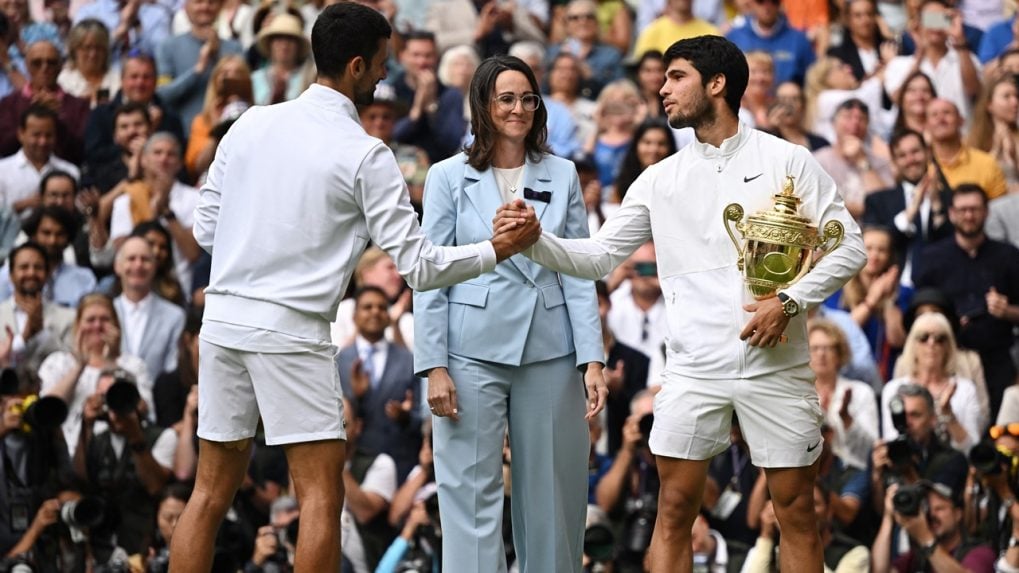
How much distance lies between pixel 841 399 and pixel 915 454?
2.15 feet

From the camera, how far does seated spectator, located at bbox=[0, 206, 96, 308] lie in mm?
11445

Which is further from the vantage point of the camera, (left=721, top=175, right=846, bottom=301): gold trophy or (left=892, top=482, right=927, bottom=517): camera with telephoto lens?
(left=892, top=482, right=927, bottom=517): camera with telephoto lens

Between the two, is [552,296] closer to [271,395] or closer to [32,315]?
[271,395]

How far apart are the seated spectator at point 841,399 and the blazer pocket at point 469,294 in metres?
3.53

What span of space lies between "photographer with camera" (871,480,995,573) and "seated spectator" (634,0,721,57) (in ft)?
17.7

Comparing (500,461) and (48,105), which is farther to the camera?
(48,105)

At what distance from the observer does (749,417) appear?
6.45 meters

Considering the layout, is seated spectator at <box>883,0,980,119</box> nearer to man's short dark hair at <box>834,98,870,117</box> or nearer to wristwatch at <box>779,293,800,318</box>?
man's short dark hair at <box>834,98,870,117</box>

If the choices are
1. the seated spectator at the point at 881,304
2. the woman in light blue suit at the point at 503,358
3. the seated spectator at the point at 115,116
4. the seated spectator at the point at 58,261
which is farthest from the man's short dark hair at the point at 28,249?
the woman in light blue suit at the point at 503,358

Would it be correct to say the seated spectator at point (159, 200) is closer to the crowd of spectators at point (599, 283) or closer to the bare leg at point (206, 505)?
the crowd of spectators at point (599, 283)

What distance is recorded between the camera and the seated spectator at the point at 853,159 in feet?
39.4

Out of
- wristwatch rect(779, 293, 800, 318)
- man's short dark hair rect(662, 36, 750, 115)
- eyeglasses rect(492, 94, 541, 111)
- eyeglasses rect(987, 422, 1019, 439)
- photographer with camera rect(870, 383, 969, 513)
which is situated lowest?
photographer with camera rect(870, 383, 969, 513)

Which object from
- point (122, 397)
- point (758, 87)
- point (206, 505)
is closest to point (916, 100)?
point (758, 87)

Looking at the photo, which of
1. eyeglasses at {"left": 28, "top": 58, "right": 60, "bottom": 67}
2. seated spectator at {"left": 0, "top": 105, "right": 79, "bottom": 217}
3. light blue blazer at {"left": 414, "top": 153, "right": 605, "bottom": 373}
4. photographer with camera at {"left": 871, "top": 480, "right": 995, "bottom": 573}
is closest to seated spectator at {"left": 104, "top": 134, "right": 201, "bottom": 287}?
seated spectator at {"left": 0, "top": 105, "right": 79, "bottom": 217}
